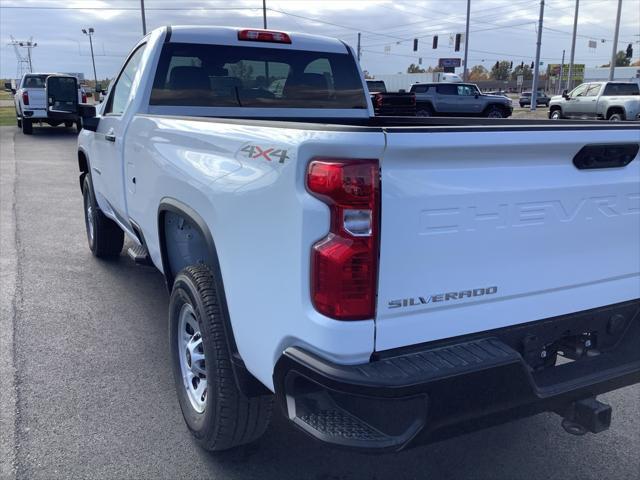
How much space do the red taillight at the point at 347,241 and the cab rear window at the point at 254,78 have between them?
270 centimetres

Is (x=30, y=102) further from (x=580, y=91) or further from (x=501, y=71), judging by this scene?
(x=501, y=71)

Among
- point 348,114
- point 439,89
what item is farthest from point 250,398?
point 439,89

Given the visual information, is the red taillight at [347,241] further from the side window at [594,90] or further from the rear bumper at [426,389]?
the side window at [594,90]

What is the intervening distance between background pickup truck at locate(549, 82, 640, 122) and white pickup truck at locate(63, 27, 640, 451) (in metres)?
23.1

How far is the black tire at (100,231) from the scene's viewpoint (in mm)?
6055

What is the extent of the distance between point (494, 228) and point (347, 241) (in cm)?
57

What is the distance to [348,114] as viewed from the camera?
4.96m

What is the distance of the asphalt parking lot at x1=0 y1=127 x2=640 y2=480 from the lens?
2.97 metres

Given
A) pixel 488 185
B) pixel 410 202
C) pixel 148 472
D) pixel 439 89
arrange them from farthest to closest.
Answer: pixel 439 89 < pixel 148 472 < pixel 488 185 < pixel 410 202

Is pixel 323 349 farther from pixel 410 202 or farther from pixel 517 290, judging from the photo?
pixel 517 290

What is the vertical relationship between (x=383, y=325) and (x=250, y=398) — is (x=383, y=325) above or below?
above

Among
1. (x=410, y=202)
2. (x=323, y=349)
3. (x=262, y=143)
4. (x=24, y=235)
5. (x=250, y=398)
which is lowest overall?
(x=24, y=235)

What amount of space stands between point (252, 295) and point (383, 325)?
0.57 meters

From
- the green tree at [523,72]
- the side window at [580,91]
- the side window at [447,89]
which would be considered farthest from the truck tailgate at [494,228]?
the green tree at [523,72]
